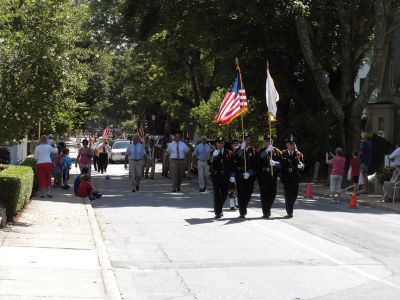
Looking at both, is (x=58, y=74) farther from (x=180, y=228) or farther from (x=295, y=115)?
(x=295, y=115)

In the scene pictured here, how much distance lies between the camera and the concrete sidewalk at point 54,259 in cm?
812

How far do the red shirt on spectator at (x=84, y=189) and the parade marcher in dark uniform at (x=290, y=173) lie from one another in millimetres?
6861

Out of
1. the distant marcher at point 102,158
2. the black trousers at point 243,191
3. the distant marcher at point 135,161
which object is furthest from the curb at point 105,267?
the distant marcher at point 102,158

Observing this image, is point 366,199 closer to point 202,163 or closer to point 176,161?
point 202,163

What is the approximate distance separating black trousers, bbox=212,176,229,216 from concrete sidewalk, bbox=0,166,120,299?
9.15 feet

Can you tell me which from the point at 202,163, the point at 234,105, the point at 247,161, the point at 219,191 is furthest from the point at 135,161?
the point at 247,161

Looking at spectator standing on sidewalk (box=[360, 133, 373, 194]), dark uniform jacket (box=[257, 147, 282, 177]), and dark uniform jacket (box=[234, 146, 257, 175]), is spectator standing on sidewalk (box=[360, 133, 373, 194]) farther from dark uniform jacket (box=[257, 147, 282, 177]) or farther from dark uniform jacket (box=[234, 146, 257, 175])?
dark uniform jacket (box=[234, 146, 257, 175])

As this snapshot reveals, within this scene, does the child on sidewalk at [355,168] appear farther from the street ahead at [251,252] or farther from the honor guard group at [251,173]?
the honor guard group at [251,173]

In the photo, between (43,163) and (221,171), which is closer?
(221,171)

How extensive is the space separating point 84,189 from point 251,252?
10295mm

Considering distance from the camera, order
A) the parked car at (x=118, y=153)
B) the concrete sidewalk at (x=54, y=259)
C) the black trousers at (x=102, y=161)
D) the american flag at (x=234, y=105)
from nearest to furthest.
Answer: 1. the concrete sidewalk at (x=54, y=259)
2. the american flag at (x=234, y=105)
3. the black trousers at (x=102, y=161)
4. the parked car at (x=118, y=153)

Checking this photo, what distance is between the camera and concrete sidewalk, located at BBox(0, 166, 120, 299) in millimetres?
8117

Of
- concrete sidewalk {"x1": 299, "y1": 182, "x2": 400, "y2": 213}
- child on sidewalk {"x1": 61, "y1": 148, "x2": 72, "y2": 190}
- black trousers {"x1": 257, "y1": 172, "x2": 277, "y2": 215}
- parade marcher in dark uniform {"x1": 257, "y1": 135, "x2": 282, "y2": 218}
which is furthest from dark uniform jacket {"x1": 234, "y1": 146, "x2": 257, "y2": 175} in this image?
child on sidewalk {"x1": 61, "y1": 148, "x2": 72, "y2": 190}

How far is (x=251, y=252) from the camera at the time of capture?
453 inches
